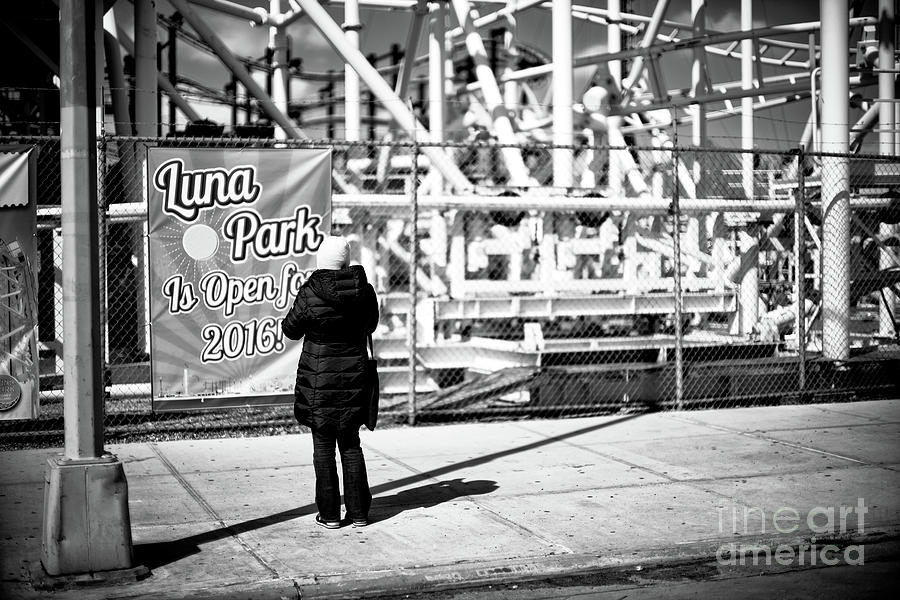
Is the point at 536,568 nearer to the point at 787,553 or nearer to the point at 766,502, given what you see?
the point at 787,553

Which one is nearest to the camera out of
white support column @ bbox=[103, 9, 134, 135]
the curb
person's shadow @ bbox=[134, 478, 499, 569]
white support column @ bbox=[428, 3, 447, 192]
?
the curb

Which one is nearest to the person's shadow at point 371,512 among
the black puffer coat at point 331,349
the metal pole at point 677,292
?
the black puffer coat at point 331,349

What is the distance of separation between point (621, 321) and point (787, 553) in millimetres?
12629

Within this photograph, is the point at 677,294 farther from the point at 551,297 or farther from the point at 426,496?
the point at 426,496

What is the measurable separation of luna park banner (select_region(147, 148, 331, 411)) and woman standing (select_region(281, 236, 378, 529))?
9.60ft

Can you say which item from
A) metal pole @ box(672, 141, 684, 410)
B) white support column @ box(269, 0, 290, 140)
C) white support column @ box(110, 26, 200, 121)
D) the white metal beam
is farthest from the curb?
white support column @ box(269, 0, 290, 140)

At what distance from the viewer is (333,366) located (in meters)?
6.23

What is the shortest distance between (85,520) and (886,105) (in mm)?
19644

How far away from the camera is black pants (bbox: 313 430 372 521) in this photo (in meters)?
6.25

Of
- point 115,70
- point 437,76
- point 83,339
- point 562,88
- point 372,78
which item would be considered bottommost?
point 83,339

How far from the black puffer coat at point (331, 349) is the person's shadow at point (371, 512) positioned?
0.79 metres

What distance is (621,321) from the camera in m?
18.5

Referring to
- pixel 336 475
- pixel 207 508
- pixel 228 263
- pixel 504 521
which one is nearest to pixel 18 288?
pixel 228 263

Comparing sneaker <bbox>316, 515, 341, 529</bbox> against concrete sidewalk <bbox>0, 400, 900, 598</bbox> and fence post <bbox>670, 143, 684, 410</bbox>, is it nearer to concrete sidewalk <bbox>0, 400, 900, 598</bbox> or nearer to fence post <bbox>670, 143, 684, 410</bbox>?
concrete sidewalk <bbox>0, 400, 900, 598</bbox>
